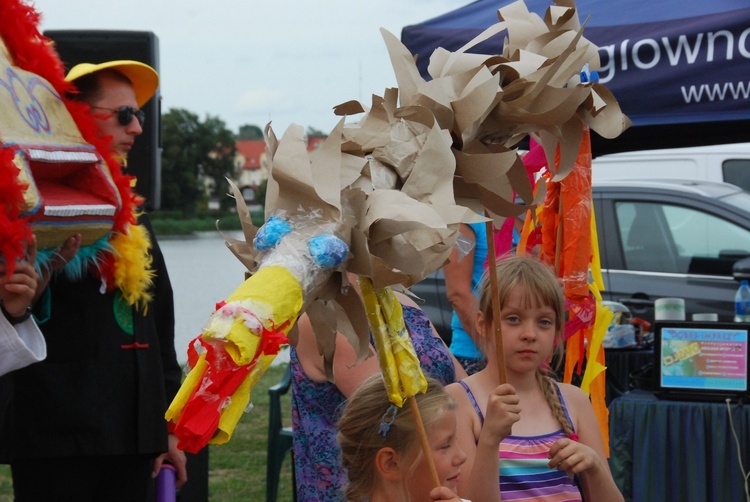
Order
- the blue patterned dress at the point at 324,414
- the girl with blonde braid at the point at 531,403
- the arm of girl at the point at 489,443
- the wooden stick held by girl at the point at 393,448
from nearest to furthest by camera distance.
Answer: the arm of girl at the point at 489,443, the wooden stick held by girl at the point at 393,448, the girl with blonde braid at the point at 531,403, the blue patterned dress at the point at 324,414

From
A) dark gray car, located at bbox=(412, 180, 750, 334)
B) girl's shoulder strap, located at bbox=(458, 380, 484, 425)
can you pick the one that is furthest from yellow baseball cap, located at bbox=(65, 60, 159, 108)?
dark gray car, located at bbox=(412, 180, 750, 334)

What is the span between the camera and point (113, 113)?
304cm

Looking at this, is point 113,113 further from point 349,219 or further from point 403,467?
point 349,219

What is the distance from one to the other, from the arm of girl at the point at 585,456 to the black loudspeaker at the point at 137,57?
244cm

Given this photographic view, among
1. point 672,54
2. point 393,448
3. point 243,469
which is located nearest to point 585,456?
point 393,448

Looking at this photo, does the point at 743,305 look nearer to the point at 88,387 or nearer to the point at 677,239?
the point at 677,239

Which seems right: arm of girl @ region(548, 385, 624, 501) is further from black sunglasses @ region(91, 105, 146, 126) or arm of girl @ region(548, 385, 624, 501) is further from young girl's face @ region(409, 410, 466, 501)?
black sunglasses @ region(91, 105, 146, 126)

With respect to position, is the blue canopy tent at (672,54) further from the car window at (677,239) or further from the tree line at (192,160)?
the tree line at (192,160)

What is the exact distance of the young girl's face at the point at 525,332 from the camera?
2441mm

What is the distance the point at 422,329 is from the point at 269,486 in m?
2.07

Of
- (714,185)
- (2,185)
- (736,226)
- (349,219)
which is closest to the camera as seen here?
(349,219)

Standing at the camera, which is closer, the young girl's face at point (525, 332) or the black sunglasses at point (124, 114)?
the young girl's face at point (525, 332)

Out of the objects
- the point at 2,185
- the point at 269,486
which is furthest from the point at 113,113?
the point at 269,486

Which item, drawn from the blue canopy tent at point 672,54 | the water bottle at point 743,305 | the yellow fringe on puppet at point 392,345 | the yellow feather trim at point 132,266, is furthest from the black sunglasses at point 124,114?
the water bottle at point 743,305
